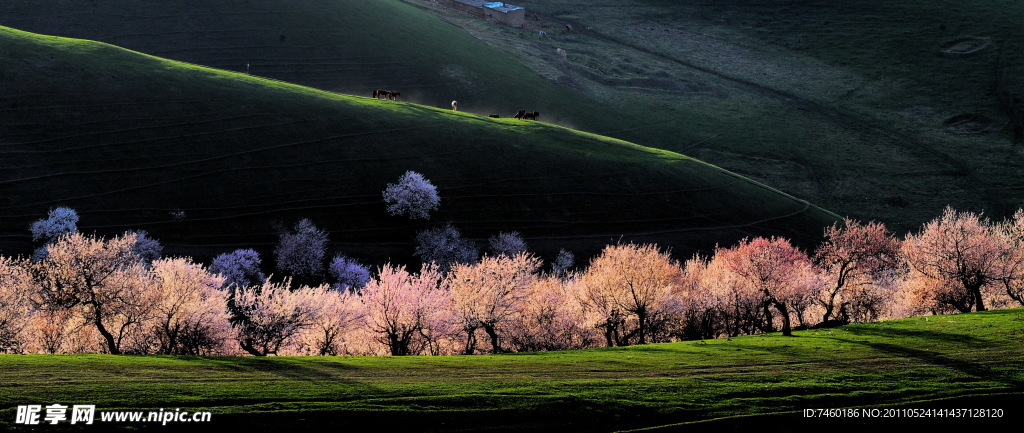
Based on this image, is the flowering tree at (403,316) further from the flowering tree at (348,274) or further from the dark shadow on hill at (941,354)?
the dark shadow on hill at (941,354)

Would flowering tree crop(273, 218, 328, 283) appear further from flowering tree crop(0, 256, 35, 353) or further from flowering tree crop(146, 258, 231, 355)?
flowering tree crop(0, 256, 35, 353)

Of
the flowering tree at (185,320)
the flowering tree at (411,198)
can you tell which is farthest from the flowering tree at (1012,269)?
the flowering tree at (185,320)

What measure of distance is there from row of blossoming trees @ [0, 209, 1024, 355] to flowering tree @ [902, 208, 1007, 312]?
0.12 meters

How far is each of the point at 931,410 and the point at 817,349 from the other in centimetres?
1311

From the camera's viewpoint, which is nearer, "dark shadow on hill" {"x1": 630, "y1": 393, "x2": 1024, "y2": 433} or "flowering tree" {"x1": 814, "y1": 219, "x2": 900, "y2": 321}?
"dark shadow on hill" {"x1": 630, "y1": 393, "x2": 1024, "y2": 433}

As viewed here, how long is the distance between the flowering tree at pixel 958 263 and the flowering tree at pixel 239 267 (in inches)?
2550

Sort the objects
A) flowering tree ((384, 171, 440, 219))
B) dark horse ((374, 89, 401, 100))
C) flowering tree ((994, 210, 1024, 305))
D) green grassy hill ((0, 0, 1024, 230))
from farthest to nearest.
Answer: green grassy hill ((0, 0, 1024, 230))
dark horse ((374, 89, 401, 100))
flowering tree ((384, 171, 440, 219))
flowering tree ((994, 210, 1024, 305))

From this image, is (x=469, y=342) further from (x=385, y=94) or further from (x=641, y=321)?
(x=385, y=94)

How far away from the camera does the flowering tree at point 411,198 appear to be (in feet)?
321

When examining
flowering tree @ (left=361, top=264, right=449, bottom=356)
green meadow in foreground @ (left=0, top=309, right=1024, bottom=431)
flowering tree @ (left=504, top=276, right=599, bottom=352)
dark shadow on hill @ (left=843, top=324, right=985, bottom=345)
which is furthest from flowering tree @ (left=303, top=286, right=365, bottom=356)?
dark shadow on hill @ (left=843, top=324, right=985, bottom=345)

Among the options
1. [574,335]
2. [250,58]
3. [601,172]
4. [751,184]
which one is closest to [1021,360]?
[574,335]

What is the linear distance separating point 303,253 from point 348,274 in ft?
18.3

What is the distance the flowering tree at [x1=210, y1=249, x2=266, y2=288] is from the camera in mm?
82750

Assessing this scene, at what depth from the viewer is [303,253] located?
88.2 metres
